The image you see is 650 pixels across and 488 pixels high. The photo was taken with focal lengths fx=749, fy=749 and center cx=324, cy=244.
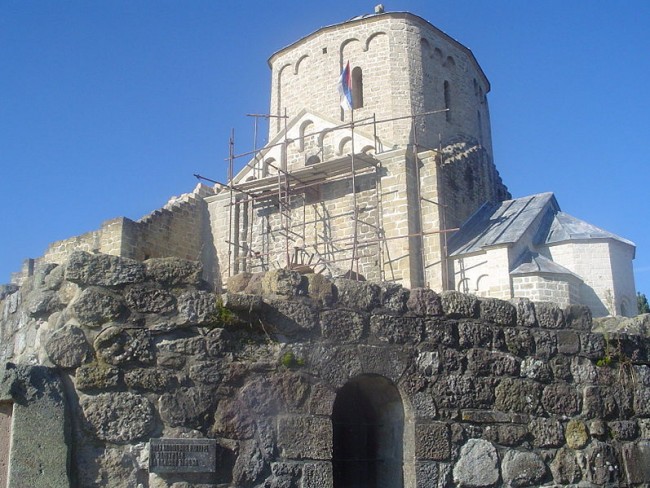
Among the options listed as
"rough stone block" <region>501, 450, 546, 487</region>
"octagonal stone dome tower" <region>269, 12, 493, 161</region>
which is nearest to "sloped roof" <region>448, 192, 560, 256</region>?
"octagonal stone dome tower" <region>269, 12, 493, 161</region>

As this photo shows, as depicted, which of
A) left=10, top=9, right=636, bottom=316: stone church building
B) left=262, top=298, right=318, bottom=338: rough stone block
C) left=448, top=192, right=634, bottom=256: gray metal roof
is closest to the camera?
left=262, top=298, right=318, bottom=338: rough stone block

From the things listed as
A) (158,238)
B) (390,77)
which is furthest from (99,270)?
(390,77)

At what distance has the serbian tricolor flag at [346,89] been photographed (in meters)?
22.4

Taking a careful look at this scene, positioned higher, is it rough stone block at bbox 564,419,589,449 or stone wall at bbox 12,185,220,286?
stone wall at bbox 12,185,220,286

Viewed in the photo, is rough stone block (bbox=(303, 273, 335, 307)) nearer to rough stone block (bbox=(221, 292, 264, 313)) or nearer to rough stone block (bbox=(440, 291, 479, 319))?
rough stone block (bbox=(221, 292, 264, 313))

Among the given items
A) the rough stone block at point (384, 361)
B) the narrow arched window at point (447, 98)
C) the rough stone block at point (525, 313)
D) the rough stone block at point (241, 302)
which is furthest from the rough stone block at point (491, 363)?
the narrow arched window at point (447, 98)

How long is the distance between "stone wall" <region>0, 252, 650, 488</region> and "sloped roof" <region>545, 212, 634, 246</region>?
46.7 ft

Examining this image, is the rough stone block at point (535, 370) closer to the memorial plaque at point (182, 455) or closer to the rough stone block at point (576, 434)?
the rough stone block at point (576, 434)

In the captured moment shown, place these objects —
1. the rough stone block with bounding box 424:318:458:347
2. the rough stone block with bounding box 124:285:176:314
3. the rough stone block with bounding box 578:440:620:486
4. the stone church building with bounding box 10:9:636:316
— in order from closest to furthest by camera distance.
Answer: the rough stone block with bounding box 124:285:176:314 → the rough stone block with bounding box 424:318:458:347 → the rough stone block with bounding box 578:440:620:486 → the stone church building with bounding box 10:9:636:316

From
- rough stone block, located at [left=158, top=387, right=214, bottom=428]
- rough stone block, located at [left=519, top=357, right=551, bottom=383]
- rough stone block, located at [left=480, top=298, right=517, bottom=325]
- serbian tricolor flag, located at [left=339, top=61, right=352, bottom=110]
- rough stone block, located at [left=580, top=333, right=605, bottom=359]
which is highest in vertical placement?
serbian tricolor flag, located at [left=339, top=61, right=352, bottom=110]

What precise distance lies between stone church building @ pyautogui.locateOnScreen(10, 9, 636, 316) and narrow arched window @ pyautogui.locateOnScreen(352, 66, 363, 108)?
45 millimetres

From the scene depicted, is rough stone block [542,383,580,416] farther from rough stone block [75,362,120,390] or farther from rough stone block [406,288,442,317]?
rough stone block [75,362,120,390]

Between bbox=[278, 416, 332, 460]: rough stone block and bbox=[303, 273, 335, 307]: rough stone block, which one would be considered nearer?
bbox=[278, 416, 332, 460]: rough stone block

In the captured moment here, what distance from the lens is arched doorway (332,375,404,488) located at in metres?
5.24
